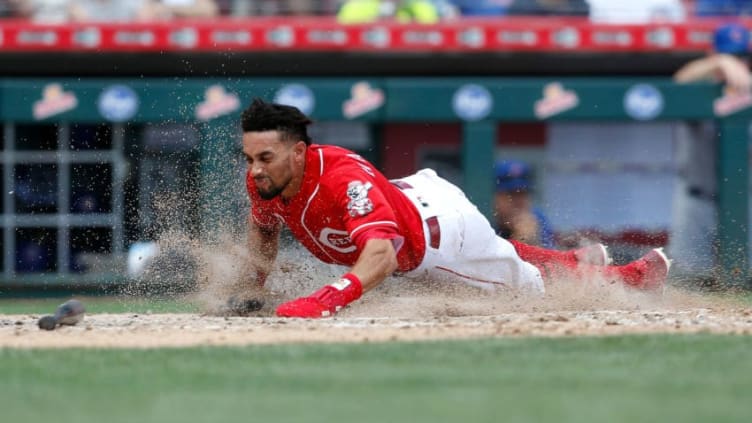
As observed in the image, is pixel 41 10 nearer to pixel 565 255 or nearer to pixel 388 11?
pixel 388 11

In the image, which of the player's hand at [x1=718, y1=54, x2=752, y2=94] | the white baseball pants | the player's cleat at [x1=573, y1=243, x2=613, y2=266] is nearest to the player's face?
the white baseball pants

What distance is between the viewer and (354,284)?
607 centimetres

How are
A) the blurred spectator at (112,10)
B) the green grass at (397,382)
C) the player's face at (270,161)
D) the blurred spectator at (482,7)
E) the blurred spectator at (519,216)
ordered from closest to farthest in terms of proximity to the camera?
the green grass at (397,382), the player's face at (270,161), the blurred spectator at (519,216), the blurred spectator at (112,10), the blurred spectator at (482,7)

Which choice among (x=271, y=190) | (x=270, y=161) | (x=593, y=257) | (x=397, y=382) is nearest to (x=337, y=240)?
(x=271, y=190)

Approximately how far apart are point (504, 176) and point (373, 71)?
3.64 meters

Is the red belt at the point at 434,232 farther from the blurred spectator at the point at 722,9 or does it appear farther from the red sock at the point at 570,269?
the blurred spectator at the point at 722,9

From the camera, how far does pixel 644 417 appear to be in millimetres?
3520

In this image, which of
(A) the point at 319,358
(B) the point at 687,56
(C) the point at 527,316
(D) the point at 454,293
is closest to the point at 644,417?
(A) the point at 319,358

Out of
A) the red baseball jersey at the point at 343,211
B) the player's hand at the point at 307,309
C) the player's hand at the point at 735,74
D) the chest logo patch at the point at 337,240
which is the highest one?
the player's hand at the point at 735,74

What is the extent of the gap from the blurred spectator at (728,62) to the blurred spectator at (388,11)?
9.85ft

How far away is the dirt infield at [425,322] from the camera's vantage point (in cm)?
566

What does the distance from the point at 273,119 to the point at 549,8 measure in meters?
8.05

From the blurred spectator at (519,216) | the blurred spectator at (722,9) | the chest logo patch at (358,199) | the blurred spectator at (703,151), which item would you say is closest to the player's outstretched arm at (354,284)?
the chest logo patch at (358,199)

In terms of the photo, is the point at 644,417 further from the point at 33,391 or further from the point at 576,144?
the point at 576,144
